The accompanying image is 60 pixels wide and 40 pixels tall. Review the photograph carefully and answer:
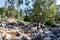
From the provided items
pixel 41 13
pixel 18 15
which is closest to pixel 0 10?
pixel 18 15

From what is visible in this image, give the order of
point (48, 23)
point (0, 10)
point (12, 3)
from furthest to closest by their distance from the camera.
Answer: point (48, 23) < point (0, 10) < point (12, 3)

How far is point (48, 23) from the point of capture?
37.7 metres

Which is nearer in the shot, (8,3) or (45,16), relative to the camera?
(45,16)

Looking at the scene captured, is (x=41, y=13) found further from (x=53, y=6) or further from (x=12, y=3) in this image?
(x=12, y=3)

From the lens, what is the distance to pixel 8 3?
109 feet

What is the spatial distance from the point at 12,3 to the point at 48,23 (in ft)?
30.8

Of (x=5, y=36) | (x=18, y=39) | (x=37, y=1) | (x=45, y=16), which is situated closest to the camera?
(x=5, y=36)

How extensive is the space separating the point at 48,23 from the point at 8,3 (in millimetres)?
9524

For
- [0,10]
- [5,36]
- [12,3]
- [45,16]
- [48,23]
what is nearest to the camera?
[5,36]

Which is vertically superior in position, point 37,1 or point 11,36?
point 37,1

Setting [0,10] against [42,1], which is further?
[0,10]

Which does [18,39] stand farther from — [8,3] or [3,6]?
[3,6]

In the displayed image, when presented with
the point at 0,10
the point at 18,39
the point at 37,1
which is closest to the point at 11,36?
the point at 18,39

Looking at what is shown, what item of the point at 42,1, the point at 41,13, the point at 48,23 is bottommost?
the point at 48,23
